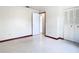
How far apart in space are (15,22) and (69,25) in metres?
3.86

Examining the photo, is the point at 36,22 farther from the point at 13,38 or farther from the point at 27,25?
the point at 13,38

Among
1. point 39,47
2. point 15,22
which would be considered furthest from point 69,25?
point 15,22

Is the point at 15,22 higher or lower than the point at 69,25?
higher

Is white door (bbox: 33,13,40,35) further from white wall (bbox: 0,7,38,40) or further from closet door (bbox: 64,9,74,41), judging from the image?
closet door (bbox: 64,9,74,41)

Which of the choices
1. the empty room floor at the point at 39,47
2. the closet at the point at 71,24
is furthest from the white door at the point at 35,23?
the empty room floor at the point at 39,47

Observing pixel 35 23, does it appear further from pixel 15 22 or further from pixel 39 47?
pixel 39 47

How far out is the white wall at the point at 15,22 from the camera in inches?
232

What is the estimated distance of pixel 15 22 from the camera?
680 centimetres

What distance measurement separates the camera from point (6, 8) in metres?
6.03

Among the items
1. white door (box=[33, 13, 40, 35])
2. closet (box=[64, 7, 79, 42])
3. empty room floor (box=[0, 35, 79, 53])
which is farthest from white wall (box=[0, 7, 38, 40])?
closet (box=[64, 7, 79, 42])

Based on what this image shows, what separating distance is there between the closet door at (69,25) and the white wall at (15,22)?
3.42 m
